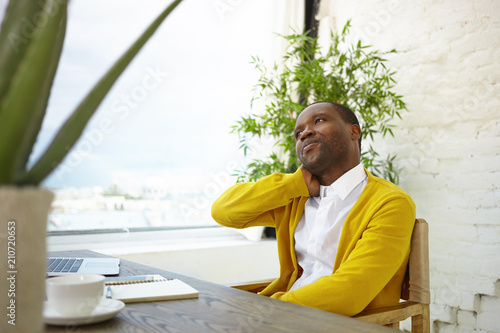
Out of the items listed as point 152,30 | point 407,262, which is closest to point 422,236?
point 407,262

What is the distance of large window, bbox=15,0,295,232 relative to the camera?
260 centimetres

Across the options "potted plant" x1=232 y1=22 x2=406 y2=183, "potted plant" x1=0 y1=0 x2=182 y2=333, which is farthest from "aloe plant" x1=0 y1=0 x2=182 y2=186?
"potted plant" x1=232 y1=22 x2=406 y2=183

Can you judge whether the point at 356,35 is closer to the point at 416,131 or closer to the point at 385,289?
the point at 416,131

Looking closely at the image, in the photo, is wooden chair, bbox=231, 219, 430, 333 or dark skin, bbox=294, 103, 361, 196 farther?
dark skin, bbox=294, 103, 361, 196

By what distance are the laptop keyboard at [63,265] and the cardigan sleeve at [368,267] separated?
611 mm

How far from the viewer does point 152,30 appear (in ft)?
1.57

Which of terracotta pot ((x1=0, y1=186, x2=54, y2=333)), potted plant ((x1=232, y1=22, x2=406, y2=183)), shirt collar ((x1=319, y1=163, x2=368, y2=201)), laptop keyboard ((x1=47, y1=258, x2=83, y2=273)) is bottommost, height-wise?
laptop keyboard ((x1=47, y1=258, x2=83, y2=273))

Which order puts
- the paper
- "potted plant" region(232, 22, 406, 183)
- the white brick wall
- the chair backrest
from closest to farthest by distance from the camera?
the paper → the chair backrest → the white brick wall → "potted plant" region(232, 22, 406, 183)

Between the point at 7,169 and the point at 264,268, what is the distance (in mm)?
2806

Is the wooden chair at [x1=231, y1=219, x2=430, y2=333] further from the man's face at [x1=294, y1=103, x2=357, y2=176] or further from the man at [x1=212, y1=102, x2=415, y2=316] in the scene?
the man's face at [x1=294, y1=103, x2=357, y2=176]

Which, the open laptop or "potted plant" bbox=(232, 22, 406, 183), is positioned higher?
"potted plant" bbox=(232, 22, 406, 183)

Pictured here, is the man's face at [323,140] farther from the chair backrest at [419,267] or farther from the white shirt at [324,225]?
the chair backrest at [419,267]

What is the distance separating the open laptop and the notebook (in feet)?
0.48

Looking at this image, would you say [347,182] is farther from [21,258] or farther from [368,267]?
[21,258]
